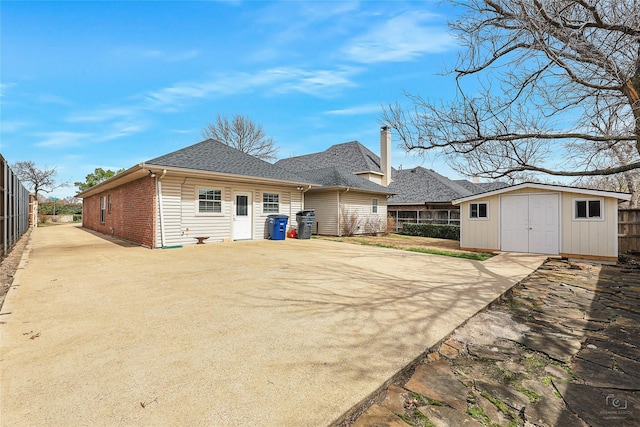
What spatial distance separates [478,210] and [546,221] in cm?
215

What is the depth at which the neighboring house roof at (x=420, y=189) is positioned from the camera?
66.9 feet

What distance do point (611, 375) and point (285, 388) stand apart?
8.97 ft

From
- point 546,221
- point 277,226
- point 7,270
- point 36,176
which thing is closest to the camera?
point 7,270

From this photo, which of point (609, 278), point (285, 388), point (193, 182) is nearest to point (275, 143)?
point (193, 182)

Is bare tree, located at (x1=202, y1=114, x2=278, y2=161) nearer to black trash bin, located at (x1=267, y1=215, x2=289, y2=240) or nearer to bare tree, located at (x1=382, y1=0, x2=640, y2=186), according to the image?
black trash bin, located at (x1=267, y1=215, x2=289, y2=240)

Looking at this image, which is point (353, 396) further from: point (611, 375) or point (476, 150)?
point (476, 150)

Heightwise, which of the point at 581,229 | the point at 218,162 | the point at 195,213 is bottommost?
the point at 581,229

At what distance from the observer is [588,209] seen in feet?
29.2

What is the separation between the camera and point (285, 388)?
2.02 metres

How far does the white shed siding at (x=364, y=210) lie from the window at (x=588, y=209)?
973cm

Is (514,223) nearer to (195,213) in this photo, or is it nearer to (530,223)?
(530,223)

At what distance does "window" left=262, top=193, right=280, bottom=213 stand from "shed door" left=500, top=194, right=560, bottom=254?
360 inches

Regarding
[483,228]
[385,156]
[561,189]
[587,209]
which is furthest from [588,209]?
[385,156]

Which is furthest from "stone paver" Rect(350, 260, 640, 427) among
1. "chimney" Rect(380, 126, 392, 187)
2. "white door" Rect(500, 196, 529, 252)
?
"chimney" Rect(380, 126, 392, 187)
